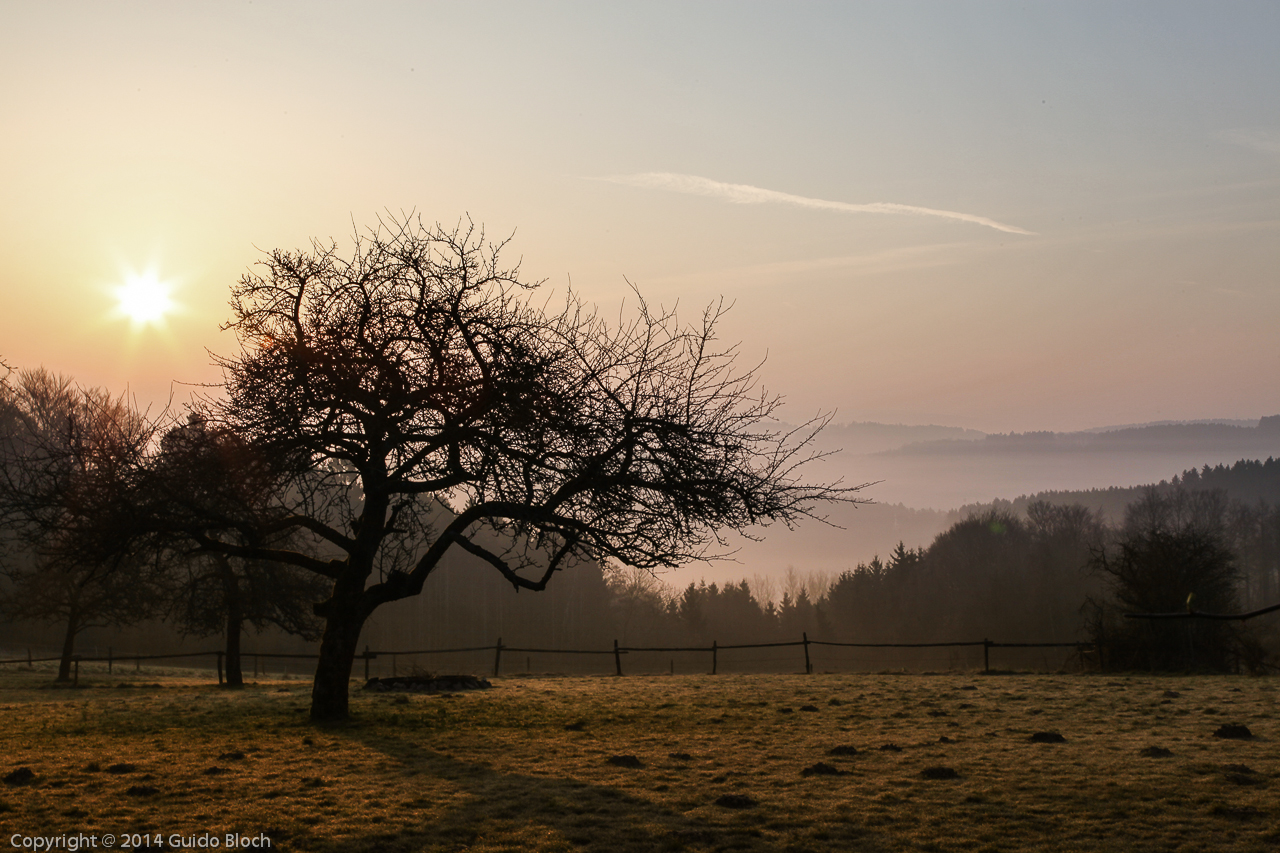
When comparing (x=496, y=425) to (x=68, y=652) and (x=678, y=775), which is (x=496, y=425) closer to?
(x=678, y=775)

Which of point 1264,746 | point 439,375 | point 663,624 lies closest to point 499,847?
point 439,375

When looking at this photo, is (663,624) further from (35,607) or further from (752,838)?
(752,838)

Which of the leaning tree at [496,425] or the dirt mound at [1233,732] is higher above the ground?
the leaning tree at [496,425]

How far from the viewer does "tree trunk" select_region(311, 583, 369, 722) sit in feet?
47.9

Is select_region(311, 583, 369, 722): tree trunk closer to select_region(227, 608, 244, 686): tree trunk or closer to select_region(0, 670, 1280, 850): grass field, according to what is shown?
select_region(0, 670, 1280, 850): grass field

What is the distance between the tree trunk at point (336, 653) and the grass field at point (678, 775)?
17.4 inches

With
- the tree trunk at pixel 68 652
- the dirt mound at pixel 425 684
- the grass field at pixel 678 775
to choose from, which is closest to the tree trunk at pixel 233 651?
the tree trunk at pixel 68 652

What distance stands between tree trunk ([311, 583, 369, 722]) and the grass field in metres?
0.44

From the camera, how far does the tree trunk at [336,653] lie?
1460 cm

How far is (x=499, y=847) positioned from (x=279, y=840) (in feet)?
5.48

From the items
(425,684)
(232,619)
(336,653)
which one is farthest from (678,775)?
(232,619)

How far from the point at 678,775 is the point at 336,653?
711 cm

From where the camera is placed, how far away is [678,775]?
9656 mm

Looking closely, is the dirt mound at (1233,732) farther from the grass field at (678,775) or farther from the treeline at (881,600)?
the treeline at (881,600)
